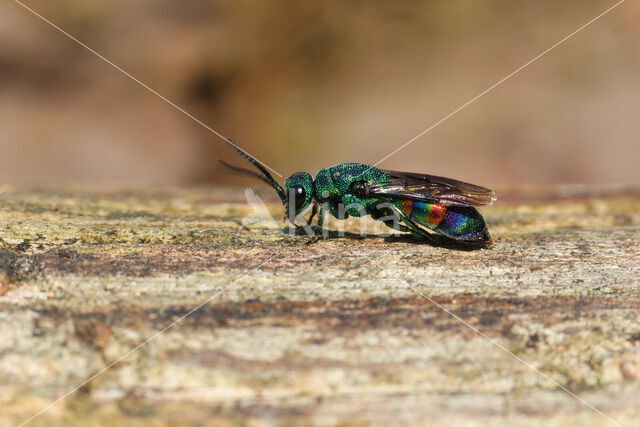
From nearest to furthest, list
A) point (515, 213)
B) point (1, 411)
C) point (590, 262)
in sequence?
point (1, 411) → point (590, 262) → point (515, 213)

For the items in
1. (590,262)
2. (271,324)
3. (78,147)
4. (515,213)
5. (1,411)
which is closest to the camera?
(1,411)

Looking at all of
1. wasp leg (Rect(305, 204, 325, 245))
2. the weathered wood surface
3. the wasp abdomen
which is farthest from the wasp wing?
the weathered wood surface

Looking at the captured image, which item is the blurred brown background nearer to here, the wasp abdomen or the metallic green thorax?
the metallic green thorax

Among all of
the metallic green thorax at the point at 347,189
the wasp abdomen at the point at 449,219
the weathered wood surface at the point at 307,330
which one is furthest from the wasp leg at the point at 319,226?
the wasp abdomen at the point at 449,219

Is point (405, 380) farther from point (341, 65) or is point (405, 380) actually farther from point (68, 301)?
point (341, 65)

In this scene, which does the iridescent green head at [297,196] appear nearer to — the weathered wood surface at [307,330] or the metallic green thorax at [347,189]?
the metallic green thorax at [347,189]

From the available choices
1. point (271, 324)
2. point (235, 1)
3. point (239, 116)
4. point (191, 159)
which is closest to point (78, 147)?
point (191, 159)
